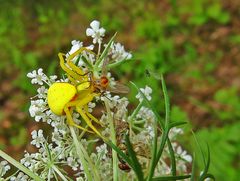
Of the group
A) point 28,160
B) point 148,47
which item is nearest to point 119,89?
point 28,160

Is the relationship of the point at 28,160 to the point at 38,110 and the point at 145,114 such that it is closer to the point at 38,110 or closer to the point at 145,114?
the point at 38,110

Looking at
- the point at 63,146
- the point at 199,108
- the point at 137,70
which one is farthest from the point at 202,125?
the point at 63,146

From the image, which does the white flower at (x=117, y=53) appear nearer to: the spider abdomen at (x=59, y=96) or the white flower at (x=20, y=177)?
the spider abdomen at (x=59, y=96)

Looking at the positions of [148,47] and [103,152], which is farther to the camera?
[148,47]

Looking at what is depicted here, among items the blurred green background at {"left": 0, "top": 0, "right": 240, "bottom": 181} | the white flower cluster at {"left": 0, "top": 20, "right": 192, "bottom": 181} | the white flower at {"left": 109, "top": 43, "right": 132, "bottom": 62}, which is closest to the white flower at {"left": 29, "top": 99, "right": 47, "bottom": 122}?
the white flower cluster at {"left": 0, "top": 20, "right": 192, "bottom": 181}

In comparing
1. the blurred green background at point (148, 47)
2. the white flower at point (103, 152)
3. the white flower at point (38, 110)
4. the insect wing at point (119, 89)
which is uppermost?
the blurred green background at point (148, 47)

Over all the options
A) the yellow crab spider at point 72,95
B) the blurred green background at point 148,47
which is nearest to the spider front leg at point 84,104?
the yellow crab spider at point 72,95
